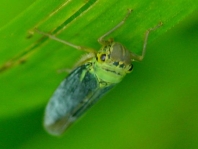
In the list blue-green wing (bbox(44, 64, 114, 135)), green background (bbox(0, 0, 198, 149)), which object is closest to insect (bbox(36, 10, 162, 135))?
blue-green wing (bbox(44, 64, 114, 135))

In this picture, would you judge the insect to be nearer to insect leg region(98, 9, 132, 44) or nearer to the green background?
insect leg region(98, 9, 132, 44)

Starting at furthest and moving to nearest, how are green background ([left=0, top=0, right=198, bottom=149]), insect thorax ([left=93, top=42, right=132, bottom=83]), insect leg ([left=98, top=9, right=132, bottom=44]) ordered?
green background ([left=0, top=0, right=198, bottom=149]) < insect thorax ([left=93, top=42, right=132, bottom=83]) < insect leg ([left=98, top=9, right=132, bottom=44])

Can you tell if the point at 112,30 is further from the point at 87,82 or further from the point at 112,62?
the point at 87,82

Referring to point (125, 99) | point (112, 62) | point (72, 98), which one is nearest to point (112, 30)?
point (112, 62)

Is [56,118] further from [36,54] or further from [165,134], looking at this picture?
[165,134]

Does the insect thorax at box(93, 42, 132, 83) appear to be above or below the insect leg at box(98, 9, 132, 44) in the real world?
below

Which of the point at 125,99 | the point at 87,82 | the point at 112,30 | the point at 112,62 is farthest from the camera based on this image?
the point at 125,99
